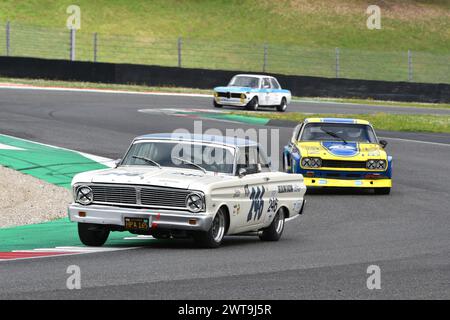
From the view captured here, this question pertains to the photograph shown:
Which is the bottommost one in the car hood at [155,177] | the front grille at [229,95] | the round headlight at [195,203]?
the round headlight at [195,203]

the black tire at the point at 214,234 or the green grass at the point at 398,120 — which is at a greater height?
the green grass at the point at 398,120

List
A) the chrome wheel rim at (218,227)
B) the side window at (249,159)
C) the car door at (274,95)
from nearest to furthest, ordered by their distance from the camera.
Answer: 1. the chrome wheel rim at (218,227)
2. the side window at (249,159)
3. the car door at (274,95)

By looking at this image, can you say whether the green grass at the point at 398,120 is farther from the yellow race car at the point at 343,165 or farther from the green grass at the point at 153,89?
the yellow race car at the point at 343,165

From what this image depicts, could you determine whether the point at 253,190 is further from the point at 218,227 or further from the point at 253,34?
the point at 253,34

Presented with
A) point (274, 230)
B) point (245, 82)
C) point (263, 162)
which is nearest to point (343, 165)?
point (263, 162)

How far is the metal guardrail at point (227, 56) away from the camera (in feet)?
211

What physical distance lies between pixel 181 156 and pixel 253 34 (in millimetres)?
61963

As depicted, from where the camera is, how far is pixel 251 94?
3812cm

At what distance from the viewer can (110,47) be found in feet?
231

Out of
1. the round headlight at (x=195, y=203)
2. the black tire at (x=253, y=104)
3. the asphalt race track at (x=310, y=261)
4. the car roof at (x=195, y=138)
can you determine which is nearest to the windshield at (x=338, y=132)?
the asphalt race track at (x=310, y=261)

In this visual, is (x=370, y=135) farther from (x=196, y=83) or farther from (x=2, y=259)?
(x=196, y=83)

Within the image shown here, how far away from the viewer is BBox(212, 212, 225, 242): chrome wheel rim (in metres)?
12.4

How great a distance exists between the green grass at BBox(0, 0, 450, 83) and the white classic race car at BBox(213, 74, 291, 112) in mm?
24502
